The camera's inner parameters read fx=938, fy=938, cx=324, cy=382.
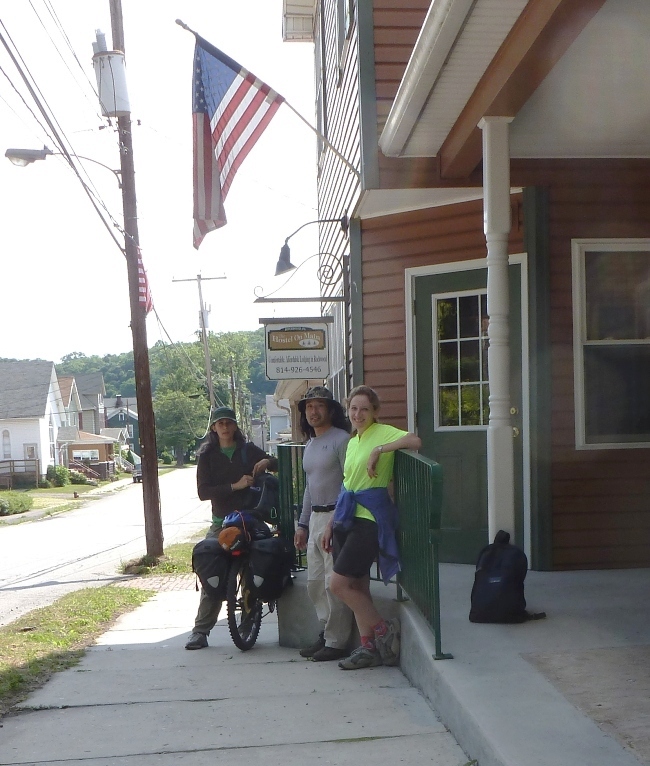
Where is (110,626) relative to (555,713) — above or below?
below

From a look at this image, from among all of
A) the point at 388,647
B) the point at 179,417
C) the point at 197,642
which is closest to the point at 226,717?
the point at 388,647

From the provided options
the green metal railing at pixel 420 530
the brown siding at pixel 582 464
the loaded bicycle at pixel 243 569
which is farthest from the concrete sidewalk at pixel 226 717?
the brown siding at pixel 582 464

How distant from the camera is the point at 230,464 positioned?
703cm

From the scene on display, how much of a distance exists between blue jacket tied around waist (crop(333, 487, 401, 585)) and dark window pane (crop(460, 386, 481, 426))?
2.00 metres

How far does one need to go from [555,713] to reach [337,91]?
290 inches

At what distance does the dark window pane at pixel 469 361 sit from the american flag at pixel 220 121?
2479mm

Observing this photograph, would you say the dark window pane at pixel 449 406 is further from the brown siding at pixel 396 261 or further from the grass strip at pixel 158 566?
the grass strip at pixel 158 566

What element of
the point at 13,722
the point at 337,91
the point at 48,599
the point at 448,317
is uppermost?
the point at 337,91

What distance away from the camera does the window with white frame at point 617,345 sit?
6996 mm

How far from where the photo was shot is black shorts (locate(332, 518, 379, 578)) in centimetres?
539

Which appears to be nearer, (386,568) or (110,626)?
(386,568)

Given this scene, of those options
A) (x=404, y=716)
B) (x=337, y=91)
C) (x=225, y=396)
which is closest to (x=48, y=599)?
(x=337, y=91)

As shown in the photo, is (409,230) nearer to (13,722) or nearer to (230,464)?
(230,464)

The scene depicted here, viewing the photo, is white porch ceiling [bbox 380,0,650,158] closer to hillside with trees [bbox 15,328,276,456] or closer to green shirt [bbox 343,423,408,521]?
green shirt [bbox 343,423,408,521]
